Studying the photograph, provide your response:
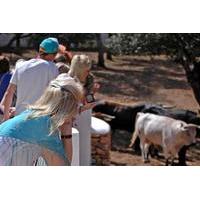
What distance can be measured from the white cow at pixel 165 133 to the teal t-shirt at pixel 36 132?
288 inches

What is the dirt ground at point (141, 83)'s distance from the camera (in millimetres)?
17812

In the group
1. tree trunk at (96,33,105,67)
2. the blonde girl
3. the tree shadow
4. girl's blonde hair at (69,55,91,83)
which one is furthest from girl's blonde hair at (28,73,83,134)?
tree trunk at (96,33,105,67)

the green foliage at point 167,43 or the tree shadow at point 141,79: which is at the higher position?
the green foliage at point 167,43

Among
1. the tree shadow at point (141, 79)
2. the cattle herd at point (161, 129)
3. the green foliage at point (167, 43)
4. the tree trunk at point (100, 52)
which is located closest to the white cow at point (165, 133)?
the cattle herd at point (161, 129)

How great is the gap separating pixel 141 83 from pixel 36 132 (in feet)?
56.8

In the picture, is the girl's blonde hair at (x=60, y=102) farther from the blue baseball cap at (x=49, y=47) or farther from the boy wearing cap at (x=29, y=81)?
the blue baseball cap at (x=49, y=47)

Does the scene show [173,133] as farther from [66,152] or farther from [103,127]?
[66,152]

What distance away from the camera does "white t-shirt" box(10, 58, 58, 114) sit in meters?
4.49

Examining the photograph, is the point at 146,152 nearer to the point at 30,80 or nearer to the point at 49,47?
the point at 49,47

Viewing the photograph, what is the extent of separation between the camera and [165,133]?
10.7 m

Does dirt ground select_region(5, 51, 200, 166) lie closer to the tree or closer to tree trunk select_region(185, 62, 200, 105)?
tree trunk select_region(185, 62, 200, 105)

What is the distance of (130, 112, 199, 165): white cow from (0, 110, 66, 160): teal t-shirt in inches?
288

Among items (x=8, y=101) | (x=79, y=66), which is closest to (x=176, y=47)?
(x=79, y=66)

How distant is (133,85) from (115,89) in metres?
0.84
